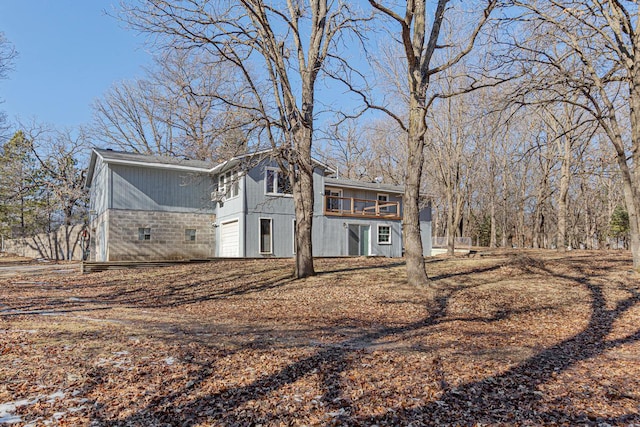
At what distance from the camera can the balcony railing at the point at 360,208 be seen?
71.9ft

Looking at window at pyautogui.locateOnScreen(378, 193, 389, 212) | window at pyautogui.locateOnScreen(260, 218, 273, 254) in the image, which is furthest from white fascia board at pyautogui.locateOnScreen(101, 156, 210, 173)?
window at pyautogui.locateOnScreen(378, 193, 389, 212)

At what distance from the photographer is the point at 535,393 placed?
3643mm

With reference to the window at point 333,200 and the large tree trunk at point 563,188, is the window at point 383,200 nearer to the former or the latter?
the window at point 333,200

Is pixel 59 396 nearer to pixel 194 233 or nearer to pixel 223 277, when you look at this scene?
pixel 223 277

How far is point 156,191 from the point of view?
19.6 m

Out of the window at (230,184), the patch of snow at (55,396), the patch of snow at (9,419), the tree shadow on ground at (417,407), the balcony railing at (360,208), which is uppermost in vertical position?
the window at (230,184)

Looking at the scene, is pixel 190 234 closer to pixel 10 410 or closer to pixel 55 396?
pixel 55 396

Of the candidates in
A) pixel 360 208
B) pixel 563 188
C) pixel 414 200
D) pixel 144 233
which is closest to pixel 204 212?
pixel 144 233

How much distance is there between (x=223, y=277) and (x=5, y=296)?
18.0 feet

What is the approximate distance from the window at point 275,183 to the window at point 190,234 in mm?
4570

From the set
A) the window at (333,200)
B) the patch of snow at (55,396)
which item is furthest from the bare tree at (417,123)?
the window at (333,200)

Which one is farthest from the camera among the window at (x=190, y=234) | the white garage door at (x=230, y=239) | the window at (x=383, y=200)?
the window at (x=383, y=200)

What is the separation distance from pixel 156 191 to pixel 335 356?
17.1 meters

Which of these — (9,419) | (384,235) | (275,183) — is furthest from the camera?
(384,235)
